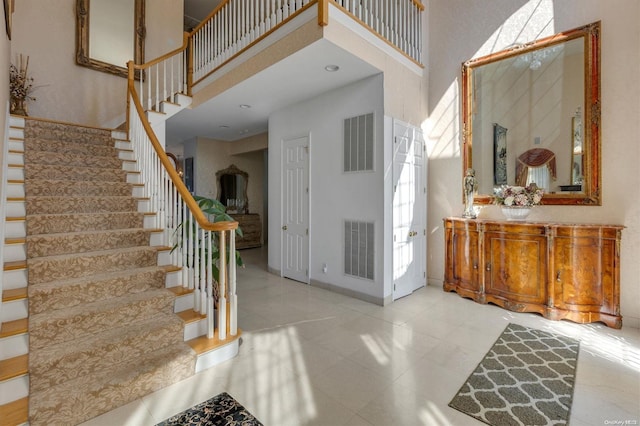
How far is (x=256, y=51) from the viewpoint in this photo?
374 cm

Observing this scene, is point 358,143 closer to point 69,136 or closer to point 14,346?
point 14,346

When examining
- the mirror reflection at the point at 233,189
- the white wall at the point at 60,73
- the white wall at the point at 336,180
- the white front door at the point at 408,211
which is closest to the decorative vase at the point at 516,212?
the white front door at the point at 408,211

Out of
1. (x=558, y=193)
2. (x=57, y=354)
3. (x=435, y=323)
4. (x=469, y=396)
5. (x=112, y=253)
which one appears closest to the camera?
(x=57, y=354)

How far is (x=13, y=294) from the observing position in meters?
2.18

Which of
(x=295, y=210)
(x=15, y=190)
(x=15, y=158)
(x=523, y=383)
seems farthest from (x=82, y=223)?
(x=523, y=383)

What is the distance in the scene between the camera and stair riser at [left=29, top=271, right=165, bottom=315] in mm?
2227

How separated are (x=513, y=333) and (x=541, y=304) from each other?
741mm

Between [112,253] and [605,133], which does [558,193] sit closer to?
[605,133]

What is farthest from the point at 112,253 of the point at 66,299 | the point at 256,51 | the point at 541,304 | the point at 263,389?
the point at 541,304

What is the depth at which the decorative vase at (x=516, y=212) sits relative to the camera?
3.70 meters

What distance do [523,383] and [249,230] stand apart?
22.4 ft

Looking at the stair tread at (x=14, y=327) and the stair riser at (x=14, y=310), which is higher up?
the stair riser at (x=14, y=310)

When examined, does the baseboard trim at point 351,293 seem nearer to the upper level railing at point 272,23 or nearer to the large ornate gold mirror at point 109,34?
the upper level railing at point 272,23

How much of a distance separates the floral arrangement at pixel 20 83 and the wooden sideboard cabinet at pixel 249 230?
445 centimetres
